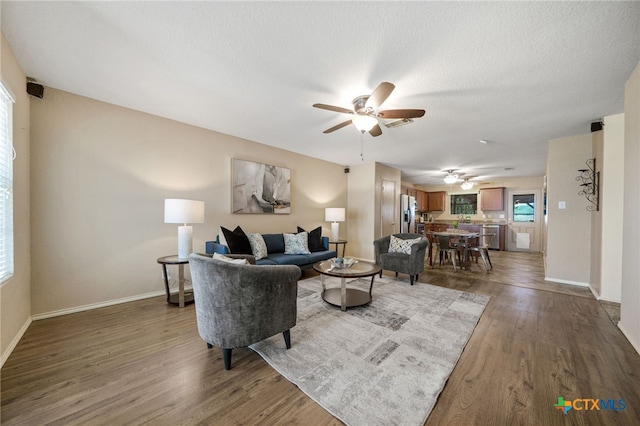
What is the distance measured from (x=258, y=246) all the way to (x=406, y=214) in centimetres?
528

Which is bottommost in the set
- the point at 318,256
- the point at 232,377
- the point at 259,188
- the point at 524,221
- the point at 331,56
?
the point at 232,377

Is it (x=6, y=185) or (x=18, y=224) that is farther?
(x=18, y=224)

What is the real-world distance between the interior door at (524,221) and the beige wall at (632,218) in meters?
6.34

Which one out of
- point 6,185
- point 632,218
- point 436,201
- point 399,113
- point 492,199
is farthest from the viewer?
point 436,201

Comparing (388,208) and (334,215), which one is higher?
(388,208)

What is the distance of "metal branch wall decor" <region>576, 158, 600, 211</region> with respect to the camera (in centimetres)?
335

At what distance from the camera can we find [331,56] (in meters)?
1.97

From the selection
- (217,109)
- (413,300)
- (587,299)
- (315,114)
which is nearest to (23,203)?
(217,109)

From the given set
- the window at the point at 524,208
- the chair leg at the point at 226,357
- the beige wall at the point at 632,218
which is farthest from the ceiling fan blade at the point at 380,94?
the window at the point at 524,208

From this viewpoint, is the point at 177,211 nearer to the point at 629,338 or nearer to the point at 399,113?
the point at 399,113

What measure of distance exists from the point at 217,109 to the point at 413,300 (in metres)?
3.64

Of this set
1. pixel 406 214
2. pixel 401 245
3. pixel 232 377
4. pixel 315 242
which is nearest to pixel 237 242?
pixel 315 242

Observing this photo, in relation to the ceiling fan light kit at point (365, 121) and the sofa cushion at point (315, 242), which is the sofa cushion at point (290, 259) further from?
the ceiling fan light kit at point (365, 121)

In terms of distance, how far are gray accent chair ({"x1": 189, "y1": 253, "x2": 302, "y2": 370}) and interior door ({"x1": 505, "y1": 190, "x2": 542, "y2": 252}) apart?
351 inches
